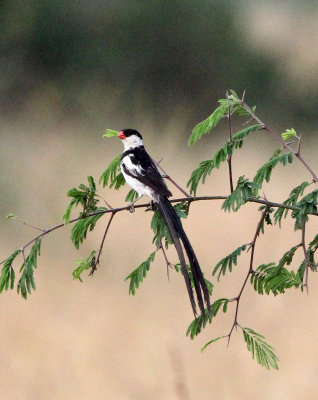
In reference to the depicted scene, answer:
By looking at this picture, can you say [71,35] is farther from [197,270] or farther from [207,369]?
[197,270]

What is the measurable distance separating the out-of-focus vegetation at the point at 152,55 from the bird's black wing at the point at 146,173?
7639 mm

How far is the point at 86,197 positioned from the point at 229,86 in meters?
8.87

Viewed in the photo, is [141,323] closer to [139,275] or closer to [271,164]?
[139,275]

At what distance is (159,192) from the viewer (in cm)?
231

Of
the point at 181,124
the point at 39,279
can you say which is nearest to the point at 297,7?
the point at 181,124

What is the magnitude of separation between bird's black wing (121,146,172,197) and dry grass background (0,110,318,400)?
4.39 ft

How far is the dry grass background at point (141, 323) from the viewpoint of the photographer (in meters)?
4.79

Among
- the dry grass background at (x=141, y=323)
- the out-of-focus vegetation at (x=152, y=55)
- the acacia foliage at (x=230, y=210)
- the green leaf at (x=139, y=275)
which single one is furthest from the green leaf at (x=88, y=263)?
the out-of-focus vegetation at (x=152, y=55)

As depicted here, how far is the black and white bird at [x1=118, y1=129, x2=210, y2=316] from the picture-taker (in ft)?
6.79

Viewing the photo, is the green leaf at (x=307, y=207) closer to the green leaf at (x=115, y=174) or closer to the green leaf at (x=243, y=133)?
the green leaf at (x=243, y=133)

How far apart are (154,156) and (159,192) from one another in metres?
5.27

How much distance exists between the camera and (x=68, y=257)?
6.99m

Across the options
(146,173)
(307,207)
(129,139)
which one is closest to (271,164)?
(307,207)

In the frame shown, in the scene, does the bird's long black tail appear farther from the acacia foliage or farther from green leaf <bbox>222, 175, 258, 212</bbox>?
green leaf <bbox>222, 175, 258, 212</bbox>
